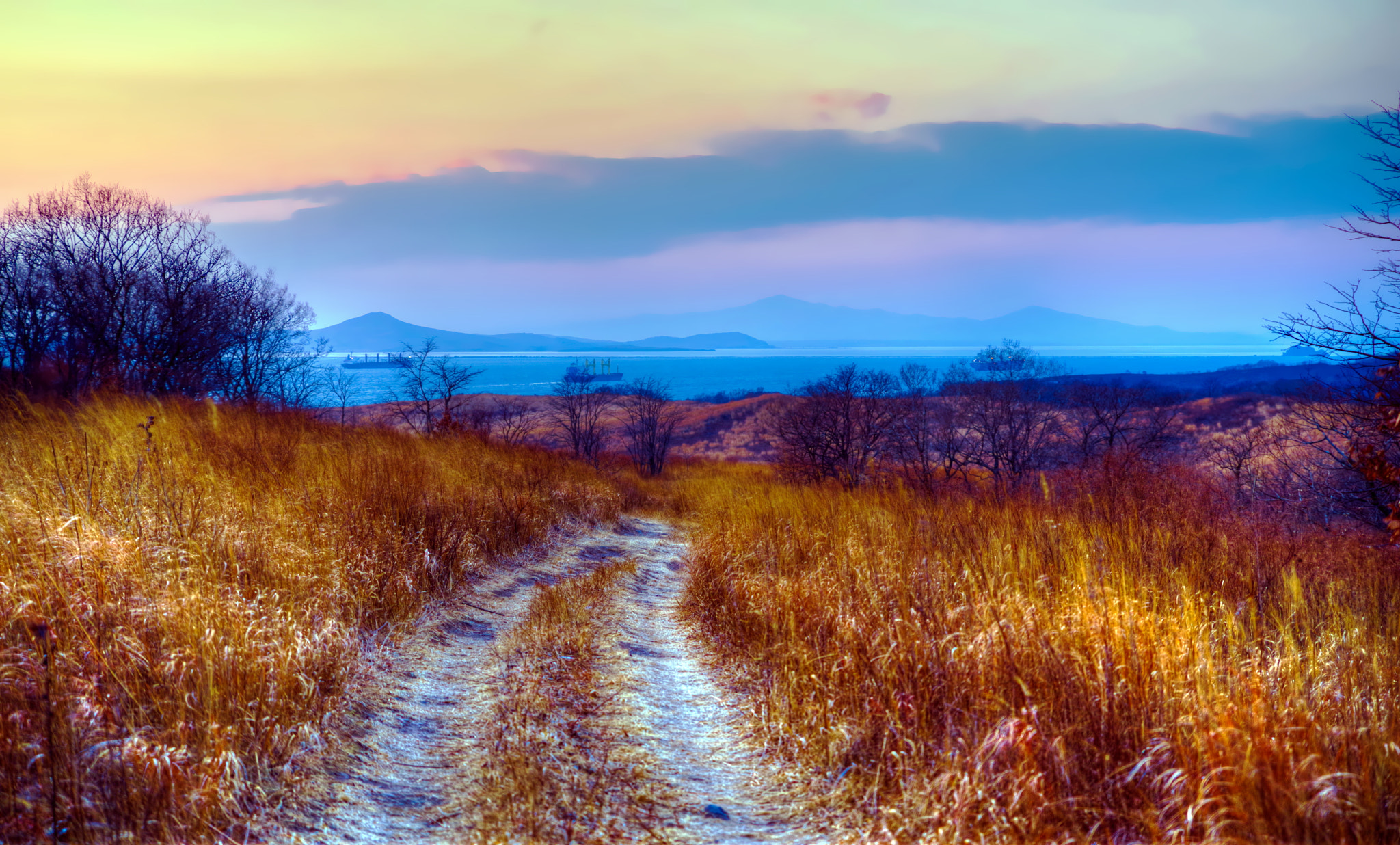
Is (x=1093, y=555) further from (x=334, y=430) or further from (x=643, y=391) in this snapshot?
(x=643, y=391)

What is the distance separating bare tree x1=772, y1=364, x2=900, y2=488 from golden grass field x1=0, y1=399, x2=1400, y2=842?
1021cm

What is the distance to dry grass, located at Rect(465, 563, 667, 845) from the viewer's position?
3.62 meters

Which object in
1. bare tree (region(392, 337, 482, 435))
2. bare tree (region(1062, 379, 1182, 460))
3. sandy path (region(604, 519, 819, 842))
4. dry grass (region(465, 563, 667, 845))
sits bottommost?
sandy path (region(604, 519, 819, 842))

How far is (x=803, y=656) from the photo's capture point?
542 centimetres

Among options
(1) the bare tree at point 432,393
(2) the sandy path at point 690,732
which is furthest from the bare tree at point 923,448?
(1) the bare tree at point 432,393

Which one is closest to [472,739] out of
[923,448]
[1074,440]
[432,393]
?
[923,448]

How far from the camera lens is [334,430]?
1284 cm

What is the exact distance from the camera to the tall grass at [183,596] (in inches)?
129

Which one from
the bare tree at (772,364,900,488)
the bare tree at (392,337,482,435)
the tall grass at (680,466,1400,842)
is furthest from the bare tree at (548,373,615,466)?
the tall grass at (680,466,1400,842)

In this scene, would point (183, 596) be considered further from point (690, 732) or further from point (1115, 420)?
point (1115, 420)

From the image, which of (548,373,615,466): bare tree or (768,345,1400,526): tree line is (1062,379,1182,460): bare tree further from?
(548,373,615,466): bare tree

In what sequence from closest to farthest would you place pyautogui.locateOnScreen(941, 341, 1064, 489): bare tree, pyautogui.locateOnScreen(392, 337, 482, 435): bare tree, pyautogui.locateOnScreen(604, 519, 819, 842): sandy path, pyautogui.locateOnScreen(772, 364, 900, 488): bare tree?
pyautogui.locateOnScreen(604, 519, 819, 842): sandy path
pyautogui.locateOnScreen(392, 337, 482, 435): bare tree
pyautogui.locateOnScreen(772, 364, 900, 488): bare tree
pyautogui.locateOnScreen(941, 341, 1064, 489): bare tree

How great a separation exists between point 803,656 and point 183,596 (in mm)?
4211

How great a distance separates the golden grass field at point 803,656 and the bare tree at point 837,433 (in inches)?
402
